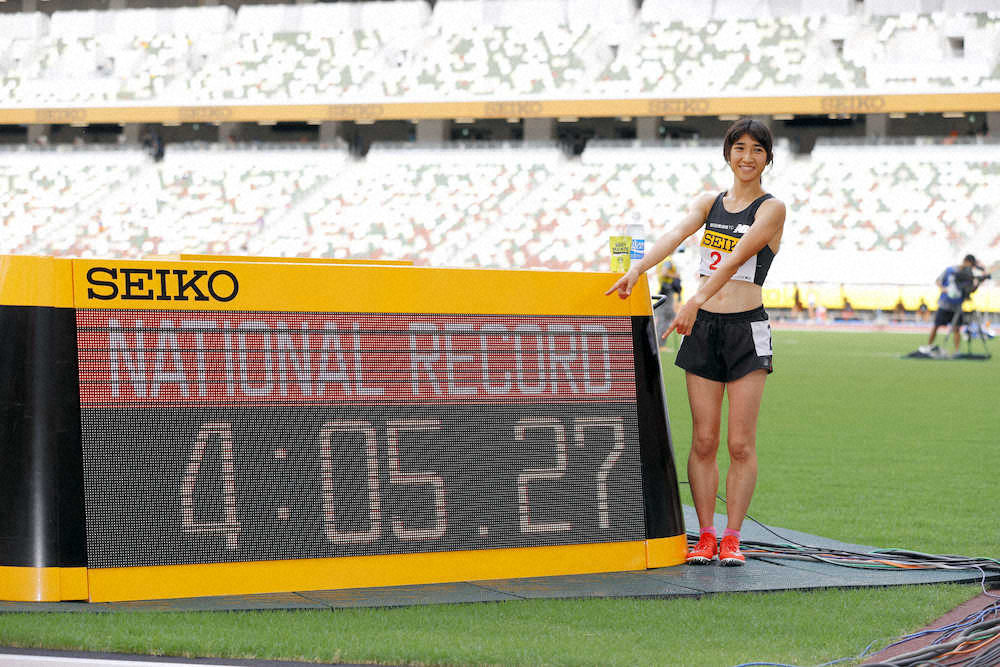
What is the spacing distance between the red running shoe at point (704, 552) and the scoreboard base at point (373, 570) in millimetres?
45

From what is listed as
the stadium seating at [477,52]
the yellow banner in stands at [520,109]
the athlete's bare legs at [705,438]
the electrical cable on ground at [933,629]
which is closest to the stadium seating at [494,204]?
the yellow banner in stands at [520,109]

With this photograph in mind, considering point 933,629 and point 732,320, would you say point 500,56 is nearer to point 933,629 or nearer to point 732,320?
point 732,320

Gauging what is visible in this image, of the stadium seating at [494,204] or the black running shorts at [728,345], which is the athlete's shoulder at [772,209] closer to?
the black running shorts at [728,345]

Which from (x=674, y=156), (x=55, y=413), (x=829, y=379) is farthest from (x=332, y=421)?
(x=674, y=156)

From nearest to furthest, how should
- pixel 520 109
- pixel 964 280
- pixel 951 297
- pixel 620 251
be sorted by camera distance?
pixel 620 251, pixel 964 280, pixel 951 297, pixel 520 109

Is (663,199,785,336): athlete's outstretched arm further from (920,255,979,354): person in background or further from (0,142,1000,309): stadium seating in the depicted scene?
(0,142,1000,309): stadium seating

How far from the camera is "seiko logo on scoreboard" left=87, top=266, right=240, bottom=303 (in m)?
4.43

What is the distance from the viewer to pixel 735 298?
5.35m

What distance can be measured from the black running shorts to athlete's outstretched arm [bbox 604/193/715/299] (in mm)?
323

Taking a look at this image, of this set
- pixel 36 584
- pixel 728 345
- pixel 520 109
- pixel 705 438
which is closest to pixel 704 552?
pixel 705 438

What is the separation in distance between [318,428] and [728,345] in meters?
1.74

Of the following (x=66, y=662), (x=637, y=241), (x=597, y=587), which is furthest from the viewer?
(x=637, y=241)

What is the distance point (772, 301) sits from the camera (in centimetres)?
4059

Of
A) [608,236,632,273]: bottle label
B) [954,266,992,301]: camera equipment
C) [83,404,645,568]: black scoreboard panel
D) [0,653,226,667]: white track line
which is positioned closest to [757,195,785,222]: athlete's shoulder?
[608,236,632,273]: bottle label
